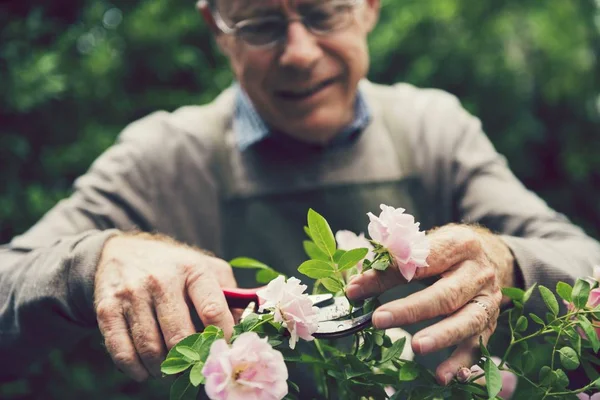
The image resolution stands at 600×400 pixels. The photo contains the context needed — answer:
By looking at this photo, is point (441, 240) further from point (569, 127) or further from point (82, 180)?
point (569, 127)

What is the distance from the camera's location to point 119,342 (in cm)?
110

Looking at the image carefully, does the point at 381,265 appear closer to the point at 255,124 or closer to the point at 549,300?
the point at 549,300

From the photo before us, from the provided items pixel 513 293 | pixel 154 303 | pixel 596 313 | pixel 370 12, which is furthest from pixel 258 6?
pixel 596 313

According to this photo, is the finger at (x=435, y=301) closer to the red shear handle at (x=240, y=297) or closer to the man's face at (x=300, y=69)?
the red shear handle at (x=240, y=297)

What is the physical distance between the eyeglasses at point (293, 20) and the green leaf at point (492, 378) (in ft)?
3.71

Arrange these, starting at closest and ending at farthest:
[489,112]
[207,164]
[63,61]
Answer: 1. [207,164]
2. [63,61]
3. [489,112]

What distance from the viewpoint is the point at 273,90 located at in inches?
74.2

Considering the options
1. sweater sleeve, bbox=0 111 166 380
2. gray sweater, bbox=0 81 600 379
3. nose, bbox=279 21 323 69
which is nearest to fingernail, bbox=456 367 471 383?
sweater sleeve, bbox=0 111 166 380

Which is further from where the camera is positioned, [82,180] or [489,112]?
[489,112]

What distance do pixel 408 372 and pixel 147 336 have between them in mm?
427

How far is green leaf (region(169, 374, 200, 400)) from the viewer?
916 mm

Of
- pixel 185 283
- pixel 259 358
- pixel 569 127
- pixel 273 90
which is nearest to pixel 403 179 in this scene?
pixel 273 90

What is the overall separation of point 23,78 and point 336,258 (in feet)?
5.97

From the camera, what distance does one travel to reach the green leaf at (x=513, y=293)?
1.08 metres
